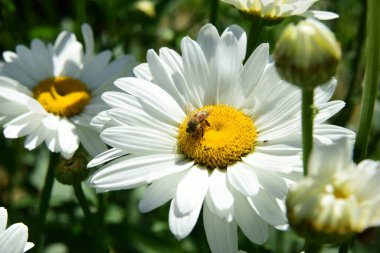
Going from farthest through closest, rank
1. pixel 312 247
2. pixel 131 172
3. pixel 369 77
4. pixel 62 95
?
pixel 62 95 → pixel 131 172 → pixel 369 77 → pixel 312 247

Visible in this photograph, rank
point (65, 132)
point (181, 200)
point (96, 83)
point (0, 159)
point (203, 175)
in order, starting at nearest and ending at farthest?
point (181, 200), point (203, 175), point (65, 132), point (96, 83), point (0, 159)

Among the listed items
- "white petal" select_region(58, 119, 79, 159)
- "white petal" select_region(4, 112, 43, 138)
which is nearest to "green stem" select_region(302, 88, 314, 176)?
"white petal" select_region(58, 119, 79, 159)

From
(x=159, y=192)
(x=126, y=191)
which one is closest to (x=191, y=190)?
(x=159, y=192)

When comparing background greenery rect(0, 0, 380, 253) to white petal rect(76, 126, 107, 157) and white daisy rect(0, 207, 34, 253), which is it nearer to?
white petal rect(76, 126, 107, 157)

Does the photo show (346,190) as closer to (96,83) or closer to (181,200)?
(181,200)

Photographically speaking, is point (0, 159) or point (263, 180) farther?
point (0, 159)

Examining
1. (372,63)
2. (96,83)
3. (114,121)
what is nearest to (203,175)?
(114,121)

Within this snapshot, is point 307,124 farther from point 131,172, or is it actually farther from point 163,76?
point 163,76

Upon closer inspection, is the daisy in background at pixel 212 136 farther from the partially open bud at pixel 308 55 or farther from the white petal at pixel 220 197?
the partially open bud at pixel 308 55
